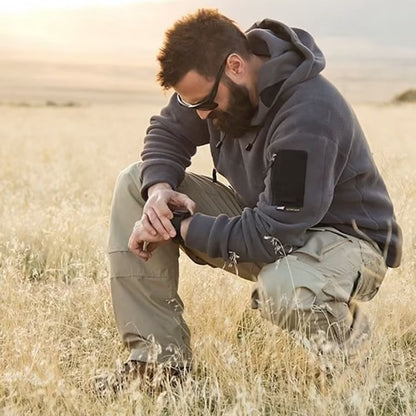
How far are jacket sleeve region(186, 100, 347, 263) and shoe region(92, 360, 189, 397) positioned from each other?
522 millimetres

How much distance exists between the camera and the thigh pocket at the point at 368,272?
12.3 ft

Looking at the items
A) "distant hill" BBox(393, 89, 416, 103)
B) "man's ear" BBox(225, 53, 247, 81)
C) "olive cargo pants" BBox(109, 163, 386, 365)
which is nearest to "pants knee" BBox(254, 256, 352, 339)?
→ "olive cargo pants" BBox(109, 163, 386, 365)

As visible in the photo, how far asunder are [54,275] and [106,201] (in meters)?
2.37

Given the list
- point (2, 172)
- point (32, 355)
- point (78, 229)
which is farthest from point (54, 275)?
point (2, 172)

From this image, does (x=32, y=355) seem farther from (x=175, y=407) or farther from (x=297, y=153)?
(x=297, y=153)

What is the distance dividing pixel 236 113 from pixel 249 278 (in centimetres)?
81

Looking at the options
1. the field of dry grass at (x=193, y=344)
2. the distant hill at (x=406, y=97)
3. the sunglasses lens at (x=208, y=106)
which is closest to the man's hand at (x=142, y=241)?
the field of dry grass at (x=193, y=344)

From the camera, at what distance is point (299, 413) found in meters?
3.40

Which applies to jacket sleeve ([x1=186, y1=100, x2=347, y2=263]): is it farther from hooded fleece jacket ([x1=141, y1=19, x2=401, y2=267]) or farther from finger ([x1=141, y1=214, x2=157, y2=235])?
finger ([x1=141, y1=214, x2=157, y2=235])

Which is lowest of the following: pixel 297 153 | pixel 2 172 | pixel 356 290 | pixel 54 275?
pixel 2 172

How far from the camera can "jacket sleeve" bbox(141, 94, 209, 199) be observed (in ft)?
13.7

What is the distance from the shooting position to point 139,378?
11.5 feet

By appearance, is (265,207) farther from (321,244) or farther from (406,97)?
(406,97)

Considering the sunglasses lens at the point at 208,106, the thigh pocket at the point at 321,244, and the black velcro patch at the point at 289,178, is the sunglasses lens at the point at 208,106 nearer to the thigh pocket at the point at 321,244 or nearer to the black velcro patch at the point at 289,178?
the black velcro patch at the point at 289,178
